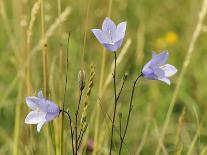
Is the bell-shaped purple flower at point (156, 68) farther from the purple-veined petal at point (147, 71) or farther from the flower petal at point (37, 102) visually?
the flower petal at point (37, 102)

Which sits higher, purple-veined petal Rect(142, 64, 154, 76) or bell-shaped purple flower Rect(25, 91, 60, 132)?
purple-veined petal Rect(142, 64, 154, 76)

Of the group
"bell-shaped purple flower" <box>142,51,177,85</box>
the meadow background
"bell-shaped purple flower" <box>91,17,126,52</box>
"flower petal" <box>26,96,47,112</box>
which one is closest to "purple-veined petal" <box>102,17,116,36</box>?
"bell-shaped purple flower" <box>91,17,126,52</box>

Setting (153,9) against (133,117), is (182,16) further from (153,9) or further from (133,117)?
(133,117)

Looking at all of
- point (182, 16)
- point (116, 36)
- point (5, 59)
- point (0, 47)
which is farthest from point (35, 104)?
point (182, 16)

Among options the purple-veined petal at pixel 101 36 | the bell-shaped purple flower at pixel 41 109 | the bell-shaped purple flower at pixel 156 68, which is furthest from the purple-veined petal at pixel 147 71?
the bell-shaped purple flower at pixel 41 109

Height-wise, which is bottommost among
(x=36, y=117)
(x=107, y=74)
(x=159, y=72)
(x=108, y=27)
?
(x=107, y=74)

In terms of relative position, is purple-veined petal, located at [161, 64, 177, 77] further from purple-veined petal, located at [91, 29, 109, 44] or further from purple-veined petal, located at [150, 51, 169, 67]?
purple-veined petal, located at [91, 29, 109, 44]

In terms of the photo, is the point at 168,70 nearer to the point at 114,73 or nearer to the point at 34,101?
the point at 114,73

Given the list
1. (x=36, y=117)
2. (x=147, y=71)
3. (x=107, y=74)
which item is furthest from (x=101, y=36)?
(x=107, y=74)
